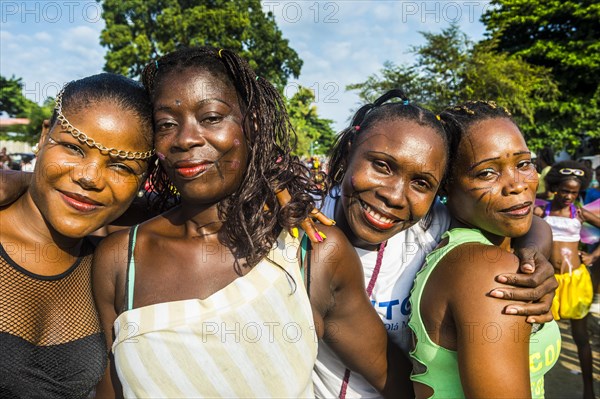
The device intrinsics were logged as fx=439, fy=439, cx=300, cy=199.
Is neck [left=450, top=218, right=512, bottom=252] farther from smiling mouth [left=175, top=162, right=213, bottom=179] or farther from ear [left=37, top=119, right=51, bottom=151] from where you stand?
ear [left=37, top=119, right=51, bottom=151]

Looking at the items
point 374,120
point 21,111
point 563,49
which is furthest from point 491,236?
point 21,111

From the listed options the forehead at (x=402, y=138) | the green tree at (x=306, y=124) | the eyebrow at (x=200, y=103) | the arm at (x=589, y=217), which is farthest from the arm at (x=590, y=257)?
the eyebrow at (x=200, y=103)

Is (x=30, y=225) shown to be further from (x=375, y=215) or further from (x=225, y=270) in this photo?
(x=375, y=215)

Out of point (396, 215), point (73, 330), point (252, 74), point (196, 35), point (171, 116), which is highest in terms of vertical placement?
point (196, 35)

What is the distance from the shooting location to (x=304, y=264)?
1.41 m

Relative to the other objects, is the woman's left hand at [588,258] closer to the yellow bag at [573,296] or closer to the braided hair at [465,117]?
the yellow bag at [573,296]

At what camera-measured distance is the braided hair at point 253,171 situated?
1.45 m

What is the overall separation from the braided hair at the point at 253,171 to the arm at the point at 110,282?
350mm

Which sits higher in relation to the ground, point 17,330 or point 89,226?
point 89,226

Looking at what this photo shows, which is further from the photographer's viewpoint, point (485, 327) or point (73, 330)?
point (73, 330)

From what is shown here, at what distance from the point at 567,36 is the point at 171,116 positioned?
2484 cm

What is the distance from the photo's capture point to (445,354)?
1.42 m

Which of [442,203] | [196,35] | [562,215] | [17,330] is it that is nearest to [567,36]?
[196,35]

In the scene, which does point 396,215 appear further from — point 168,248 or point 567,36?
point 567,36
